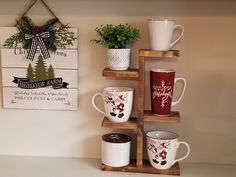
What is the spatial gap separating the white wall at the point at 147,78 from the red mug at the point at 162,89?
0.30 ft

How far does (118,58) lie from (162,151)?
0.33m

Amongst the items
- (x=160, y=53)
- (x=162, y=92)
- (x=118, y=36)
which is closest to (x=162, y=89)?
(x=162, y=92)

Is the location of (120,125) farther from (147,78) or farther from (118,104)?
(147,78)

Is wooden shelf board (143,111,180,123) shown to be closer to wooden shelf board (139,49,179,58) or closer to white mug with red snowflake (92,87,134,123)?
white mug with red snowflake (92,87,134,123)

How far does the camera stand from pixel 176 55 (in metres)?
1.09

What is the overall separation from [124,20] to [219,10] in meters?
0.31

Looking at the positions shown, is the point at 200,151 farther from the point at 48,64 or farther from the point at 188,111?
the point at 48,64

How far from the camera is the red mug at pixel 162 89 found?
1101mm

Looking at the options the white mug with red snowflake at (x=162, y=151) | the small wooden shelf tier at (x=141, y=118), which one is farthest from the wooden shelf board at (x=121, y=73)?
the white mug with red snowflake at (x=162, y=151)

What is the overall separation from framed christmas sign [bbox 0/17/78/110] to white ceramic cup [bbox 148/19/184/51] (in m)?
0.28

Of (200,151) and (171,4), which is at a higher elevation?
(171,4)

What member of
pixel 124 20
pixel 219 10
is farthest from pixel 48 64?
pixel 219 10

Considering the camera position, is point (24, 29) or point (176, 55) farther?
point (24, 29)

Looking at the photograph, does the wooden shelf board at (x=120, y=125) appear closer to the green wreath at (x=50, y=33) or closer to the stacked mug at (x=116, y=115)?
the stacked mug at (x=116, y=115)
